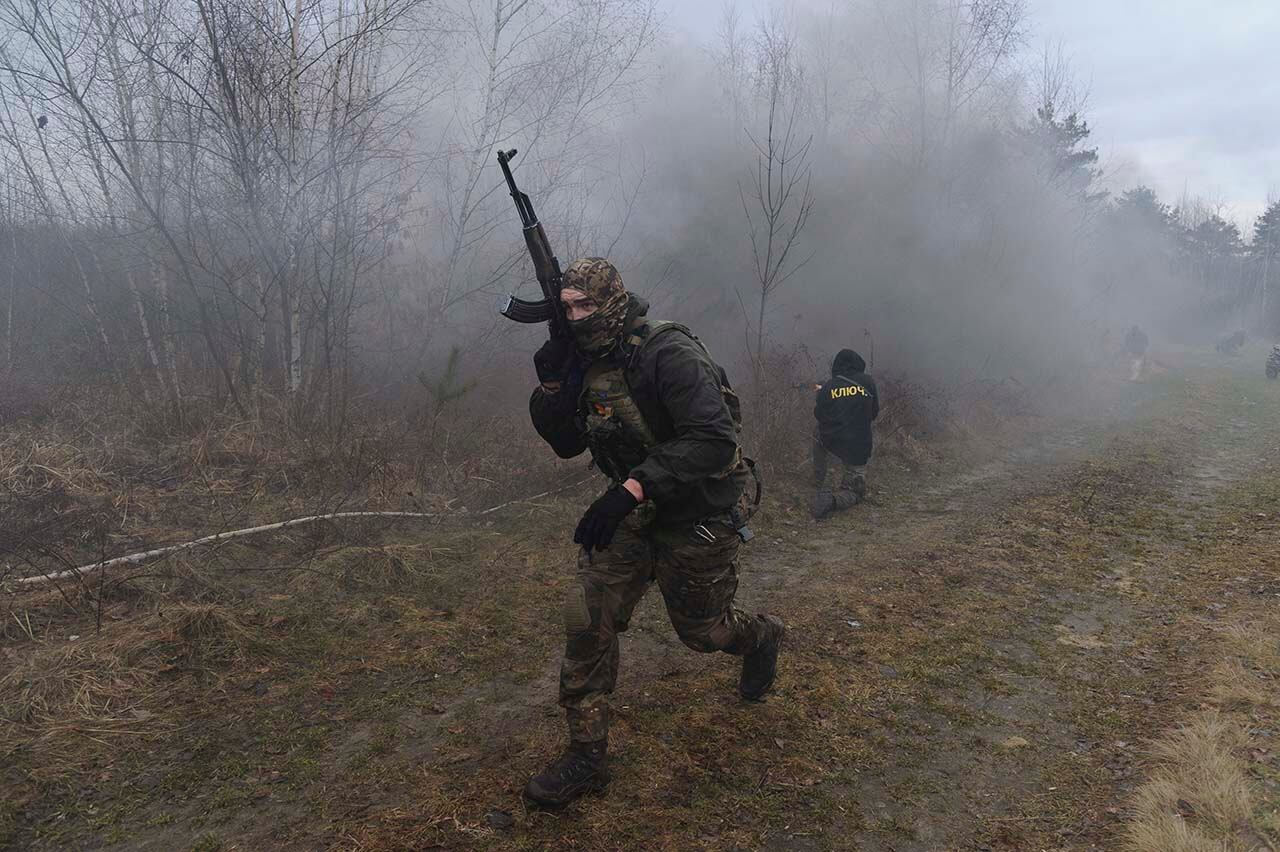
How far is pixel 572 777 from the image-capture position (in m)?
2.29

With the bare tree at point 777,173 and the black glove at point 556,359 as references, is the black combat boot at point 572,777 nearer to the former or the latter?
the black glove at point 556,359

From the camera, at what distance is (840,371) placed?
Answer: 22.5 feet

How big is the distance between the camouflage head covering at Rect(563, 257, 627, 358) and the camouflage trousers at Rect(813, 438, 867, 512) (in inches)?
167

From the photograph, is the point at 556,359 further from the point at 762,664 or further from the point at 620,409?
the point at 762,664

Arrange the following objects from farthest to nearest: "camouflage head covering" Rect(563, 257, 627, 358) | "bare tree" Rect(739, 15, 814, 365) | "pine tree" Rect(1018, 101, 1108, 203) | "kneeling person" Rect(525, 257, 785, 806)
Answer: "pine tree" Rect(1018, 101, 1108, 203) < "bare tree" Rect(739, 15, 814, 365) < "camouflage head covering" Rect(563, 257, 627, 358) < "kneeling person" Rect(525, 257, 785, 806)

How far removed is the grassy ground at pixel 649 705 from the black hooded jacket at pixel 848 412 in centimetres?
159

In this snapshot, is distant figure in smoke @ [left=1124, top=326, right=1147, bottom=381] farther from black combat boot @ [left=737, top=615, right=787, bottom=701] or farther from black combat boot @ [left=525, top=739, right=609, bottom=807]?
black combat boot @ [left=525, top=739, right=609, bottom=807]

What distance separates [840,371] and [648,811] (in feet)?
17.0

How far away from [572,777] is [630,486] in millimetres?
896

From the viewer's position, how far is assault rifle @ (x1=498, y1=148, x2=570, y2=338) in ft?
8.75

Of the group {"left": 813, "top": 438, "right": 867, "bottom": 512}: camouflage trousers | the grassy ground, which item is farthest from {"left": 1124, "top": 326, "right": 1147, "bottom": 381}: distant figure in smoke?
the grassy ground

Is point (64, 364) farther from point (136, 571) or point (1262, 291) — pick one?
point (1262, 291)

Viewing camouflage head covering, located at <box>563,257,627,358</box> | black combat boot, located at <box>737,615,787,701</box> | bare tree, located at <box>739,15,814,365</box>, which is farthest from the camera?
bare tree, located at <box>739,15,814,365</box>

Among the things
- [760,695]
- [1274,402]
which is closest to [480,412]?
[760,695]
